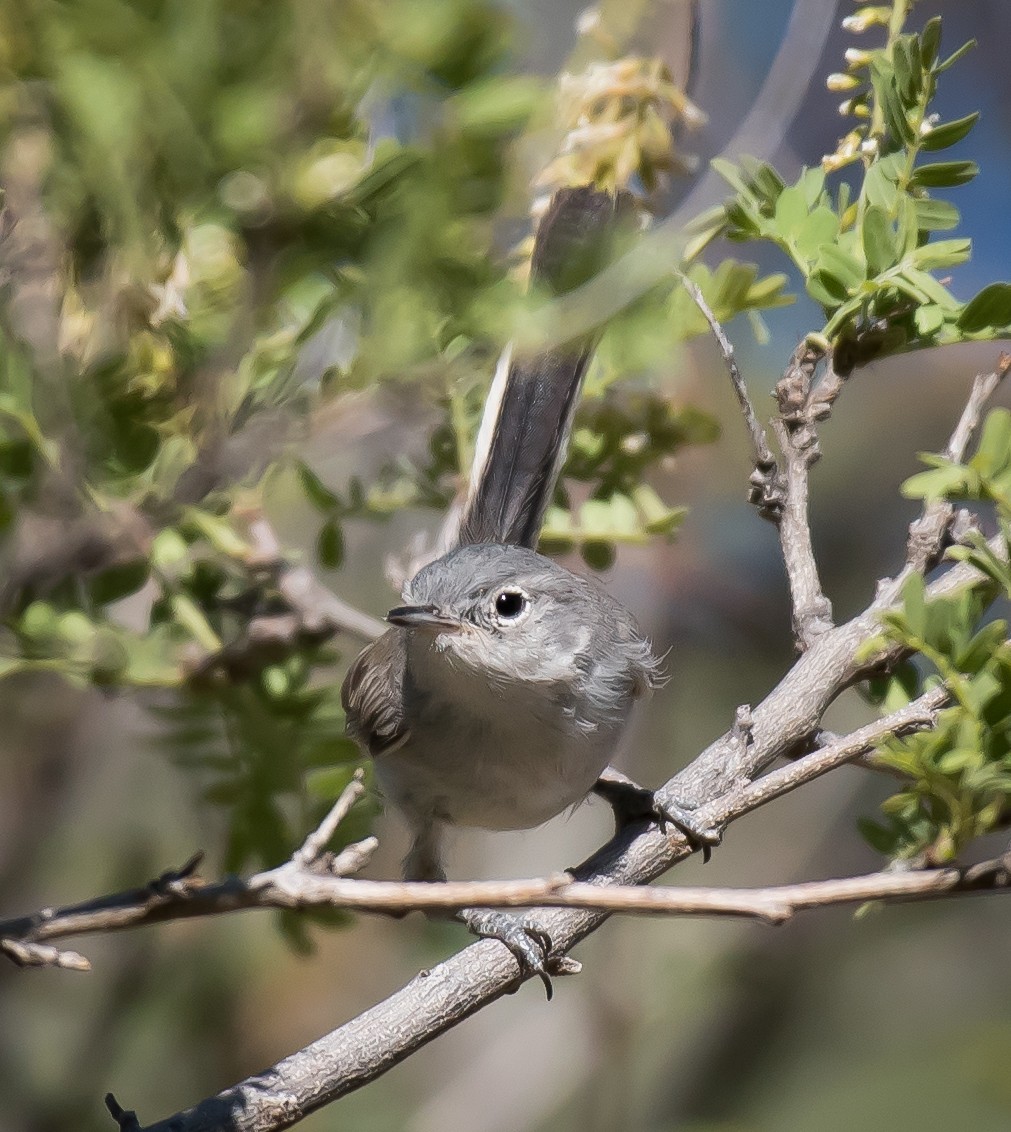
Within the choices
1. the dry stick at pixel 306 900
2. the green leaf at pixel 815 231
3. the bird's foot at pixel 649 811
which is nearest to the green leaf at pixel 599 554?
the bird's foot at pixel 649 811

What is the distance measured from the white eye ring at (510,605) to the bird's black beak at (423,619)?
87 mm

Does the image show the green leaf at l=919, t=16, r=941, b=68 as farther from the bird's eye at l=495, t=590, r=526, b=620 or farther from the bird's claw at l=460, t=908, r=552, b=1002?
the bird's claw at l=460, t=908, r=552, b=1002

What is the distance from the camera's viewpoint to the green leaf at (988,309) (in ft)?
5.49

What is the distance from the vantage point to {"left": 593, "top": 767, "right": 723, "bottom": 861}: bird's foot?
1760 millimetres

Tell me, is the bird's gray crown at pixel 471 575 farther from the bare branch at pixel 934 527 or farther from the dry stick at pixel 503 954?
the bare branch at pixel 934 527

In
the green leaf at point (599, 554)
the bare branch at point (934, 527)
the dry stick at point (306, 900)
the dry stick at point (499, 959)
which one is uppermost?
the green leaf at point (599, 554)

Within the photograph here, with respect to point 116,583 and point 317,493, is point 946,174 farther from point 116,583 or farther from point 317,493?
point 116,583

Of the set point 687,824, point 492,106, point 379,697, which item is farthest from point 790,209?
point 379,697

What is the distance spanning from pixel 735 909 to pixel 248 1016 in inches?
114

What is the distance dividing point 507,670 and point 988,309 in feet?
3.58

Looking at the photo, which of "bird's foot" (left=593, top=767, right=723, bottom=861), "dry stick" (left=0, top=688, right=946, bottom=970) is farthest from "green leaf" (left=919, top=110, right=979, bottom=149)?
"dry stick" (left=0, top=688, right=946, bottom=970)

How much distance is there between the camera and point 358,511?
7.66ft

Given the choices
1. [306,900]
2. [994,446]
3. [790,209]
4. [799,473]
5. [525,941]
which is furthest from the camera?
[799,473]

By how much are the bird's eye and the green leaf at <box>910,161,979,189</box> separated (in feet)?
3.31
